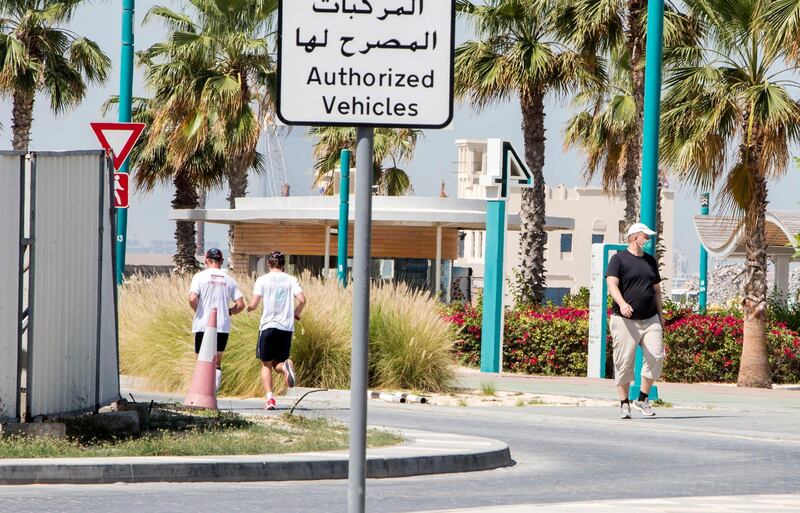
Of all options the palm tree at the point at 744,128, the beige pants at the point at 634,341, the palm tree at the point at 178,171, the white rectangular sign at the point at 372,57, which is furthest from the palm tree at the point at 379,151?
the white rectangular sign at the point at 372,57

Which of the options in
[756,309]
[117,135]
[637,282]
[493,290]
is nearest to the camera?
[637,282]

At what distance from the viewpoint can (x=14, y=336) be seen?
1105cm

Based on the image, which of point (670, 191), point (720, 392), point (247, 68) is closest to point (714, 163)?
point (720, 392)

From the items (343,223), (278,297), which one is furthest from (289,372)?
(343,223)

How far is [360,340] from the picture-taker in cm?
482

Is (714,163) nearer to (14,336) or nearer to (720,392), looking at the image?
(720,392)

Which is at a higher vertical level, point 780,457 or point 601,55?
point 601,55

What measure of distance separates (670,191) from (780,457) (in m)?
92.1

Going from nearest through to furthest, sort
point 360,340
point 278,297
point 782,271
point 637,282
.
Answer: point 360,340, point 637,282, point 278,297, point 782,271

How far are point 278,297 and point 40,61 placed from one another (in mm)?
24516

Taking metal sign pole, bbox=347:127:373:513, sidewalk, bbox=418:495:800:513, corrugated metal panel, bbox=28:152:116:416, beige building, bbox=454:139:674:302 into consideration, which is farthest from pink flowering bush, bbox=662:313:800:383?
beige building, bbox=454:139:674:302

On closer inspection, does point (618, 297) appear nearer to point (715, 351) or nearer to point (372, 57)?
point (715, 351)

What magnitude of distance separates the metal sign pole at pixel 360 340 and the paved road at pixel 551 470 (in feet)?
13.9

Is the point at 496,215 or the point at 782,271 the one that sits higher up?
the point at 496,215
